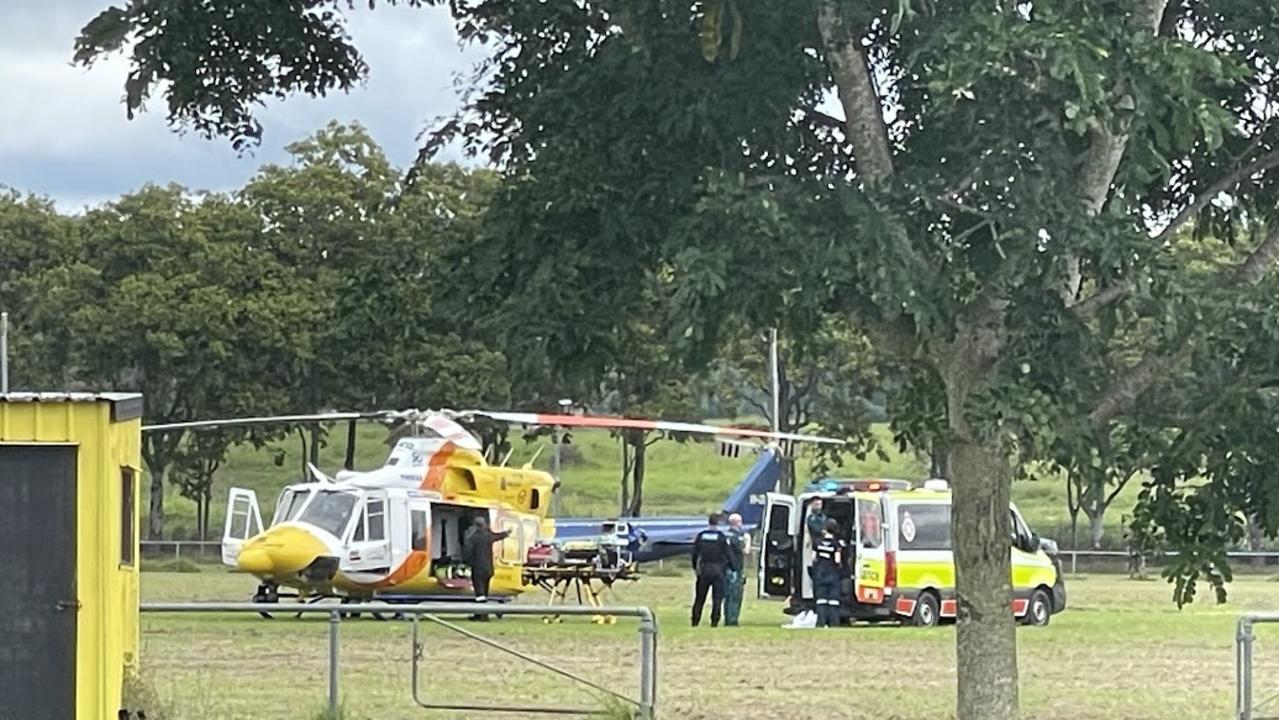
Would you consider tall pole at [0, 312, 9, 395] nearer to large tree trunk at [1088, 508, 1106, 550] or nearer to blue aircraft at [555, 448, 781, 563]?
blue aircraft at [555, 448, 781, 563]

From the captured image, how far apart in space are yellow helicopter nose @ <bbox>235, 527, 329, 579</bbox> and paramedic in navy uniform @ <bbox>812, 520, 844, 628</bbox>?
7079 millimetres

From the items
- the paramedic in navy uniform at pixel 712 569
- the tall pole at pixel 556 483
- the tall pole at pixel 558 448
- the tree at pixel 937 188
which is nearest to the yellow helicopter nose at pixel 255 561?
the tall pole at pixel 558 448

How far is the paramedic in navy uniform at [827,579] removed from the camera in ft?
94.8

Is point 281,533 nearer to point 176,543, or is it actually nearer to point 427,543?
point 427,543

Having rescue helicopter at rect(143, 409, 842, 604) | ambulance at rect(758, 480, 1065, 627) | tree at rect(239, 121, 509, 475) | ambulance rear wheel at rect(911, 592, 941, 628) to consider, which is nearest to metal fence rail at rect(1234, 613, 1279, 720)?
ambulance at rect(758, 480, 1065, 627)

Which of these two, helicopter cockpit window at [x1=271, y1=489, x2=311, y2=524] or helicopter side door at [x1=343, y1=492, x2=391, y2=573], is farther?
helicopter cockpit window at [x1=271, y1=489, x2=311, y2=524]

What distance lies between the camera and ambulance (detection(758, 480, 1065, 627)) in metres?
29.1

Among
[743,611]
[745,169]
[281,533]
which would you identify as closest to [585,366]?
[745,169]

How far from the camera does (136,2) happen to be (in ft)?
42.1

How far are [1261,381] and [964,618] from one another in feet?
8.62

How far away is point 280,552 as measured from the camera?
29047 millimetres

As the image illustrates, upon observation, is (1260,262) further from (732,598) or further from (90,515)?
(732,598)

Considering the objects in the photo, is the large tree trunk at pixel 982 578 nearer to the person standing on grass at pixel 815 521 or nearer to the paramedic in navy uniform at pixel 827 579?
the paramedic in navy uniform at pixel 827 579

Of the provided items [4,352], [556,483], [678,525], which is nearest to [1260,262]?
[556,483]
